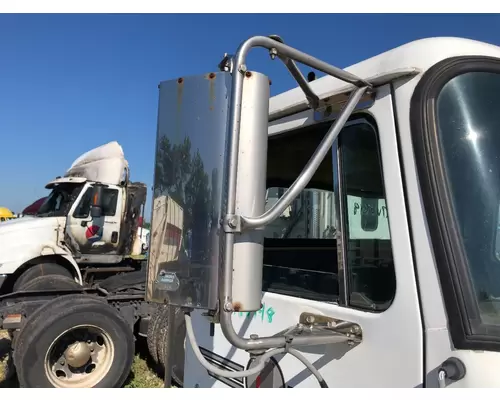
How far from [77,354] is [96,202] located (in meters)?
4.21

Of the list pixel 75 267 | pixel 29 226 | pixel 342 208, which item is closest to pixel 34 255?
pixel 29 226

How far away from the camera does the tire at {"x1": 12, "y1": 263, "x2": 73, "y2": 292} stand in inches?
312

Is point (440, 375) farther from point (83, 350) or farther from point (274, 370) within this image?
point (83, 350)

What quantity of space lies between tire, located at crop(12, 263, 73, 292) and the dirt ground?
1910mm

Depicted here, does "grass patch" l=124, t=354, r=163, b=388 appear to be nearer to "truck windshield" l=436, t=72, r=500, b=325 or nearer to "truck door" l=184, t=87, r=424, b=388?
"truck door" l=184, t=87, r=424, b=388

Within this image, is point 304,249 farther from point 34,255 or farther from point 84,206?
point 84,206

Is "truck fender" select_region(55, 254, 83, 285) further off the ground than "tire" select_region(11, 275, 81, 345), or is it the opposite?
"truck fender" select_region(55, 254, 83, 285)

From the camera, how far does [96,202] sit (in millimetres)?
8781

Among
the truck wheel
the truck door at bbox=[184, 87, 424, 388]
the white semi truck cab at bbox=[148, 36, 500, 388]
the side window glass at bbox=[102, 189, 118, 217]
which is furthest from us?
the side window glass at bbox=[102, 189, 118, 217]

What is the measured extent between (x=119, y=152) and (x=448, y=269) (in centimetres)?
882

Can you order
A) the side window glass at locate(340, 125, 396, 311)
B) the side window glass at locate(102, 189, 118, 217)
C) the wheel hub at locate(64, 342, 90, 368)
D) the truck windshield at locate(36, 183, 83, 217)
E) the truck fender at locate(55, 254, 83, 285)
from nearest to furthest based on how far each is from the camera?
the side window glass at locate(340, 125, 396, 311) → the wheel hub at locate(64, 342, 90, 368) → the truck fender at locate(55, 254, 83, 285) → the truck windshield at locate(36, 183, 83, 217) → the side window glass at locate(102, 189, 118, 217)

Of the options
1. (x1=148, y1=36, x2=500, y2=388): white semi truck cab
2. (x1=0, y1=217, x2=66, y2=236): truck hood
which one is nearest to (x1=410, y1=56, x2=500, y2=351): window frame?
(x1=148, y1=36, x2=500, y2=388): white semi truck cab

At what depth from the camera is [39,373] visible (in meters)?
4.66

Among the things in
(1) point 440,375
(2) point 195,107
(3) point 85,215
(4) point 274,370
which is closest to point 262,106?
(2) point 195,107
